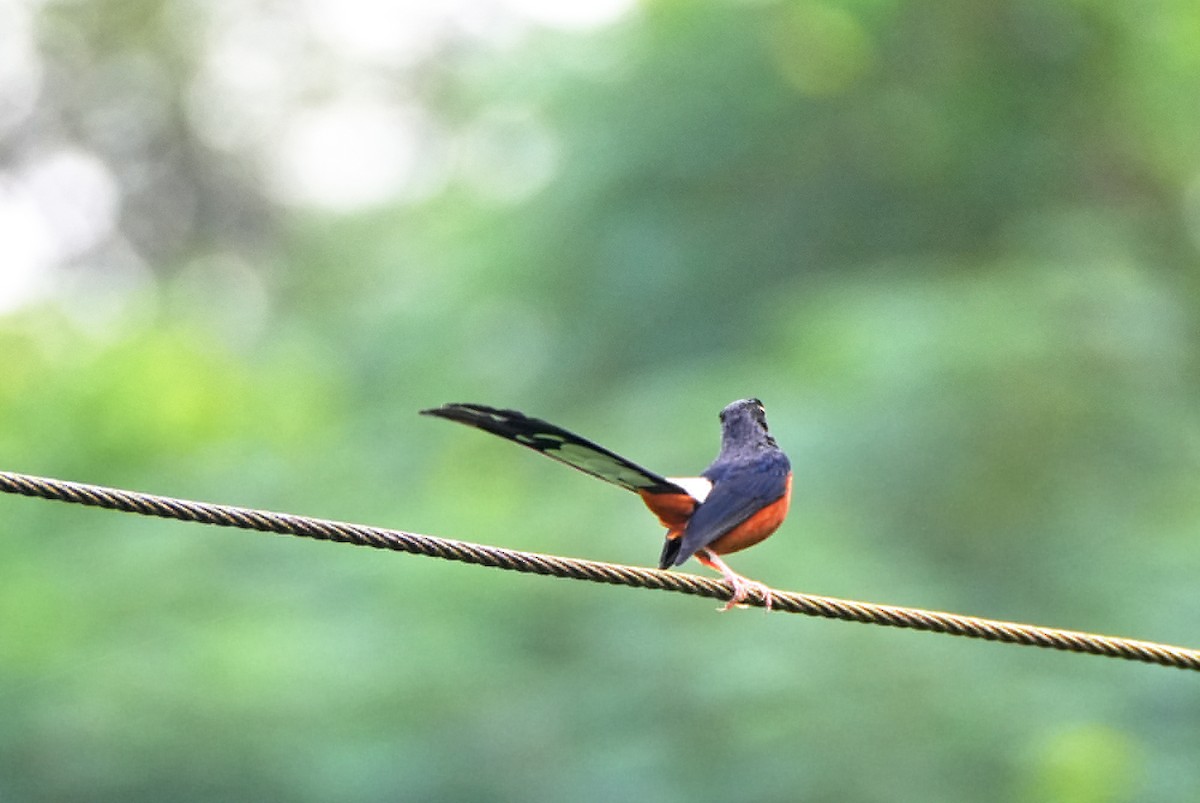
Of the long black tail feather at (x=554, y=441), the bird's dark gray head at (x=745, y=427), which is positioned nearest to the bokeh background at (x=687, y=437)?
the bird's dark gray head at (x=745, y=427)

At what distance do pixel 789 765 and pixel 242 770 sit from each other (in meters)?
2.85

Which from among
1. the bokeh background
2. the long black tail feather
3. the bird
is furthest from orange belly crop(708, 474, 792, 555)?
the bokeh background

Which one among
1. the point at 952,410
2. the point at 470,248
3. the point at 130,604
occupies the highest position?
the point at 470,248

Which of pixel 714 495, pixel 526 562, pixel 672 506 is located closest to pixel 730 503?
pixel 714 495

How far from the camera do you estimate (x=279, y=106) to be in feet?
87.1

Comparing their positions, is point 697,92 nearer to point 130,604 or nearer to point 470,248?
point 470,248

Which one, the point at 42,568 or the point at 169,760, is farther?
the point at 42,568


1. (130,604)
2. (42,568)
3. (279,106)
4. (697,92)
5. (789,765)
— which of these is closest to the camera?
(789,765)

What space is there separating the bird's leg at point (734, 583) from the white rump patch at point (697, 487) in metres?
0.17

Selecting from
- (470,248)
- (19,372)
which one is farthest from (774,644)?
(19,372)

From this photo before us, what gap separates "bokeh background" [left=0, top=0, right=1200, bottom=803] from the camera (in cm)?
896

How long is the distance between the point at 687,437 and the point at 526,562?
617cm

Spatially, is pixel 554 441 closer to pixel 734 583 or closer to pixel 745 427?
pixel 734 583

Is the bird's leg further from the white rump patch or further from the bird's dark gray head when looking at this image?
the bird's dark gray head
